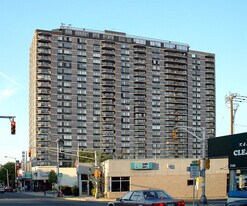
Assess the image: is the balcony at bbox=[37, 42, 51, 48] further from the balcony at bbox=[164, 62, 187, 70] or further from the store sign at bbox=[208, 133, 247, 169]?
the store sign at bbox=[208, 133, 247, 169]

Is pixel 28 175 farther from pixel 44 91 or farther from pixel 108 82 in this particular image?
pixel 108 82

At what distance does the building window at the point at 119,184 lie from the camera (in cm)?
5962

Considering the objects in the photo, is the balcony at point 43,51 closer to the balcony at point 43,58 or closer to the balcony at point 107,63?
the balcony at point 43,58

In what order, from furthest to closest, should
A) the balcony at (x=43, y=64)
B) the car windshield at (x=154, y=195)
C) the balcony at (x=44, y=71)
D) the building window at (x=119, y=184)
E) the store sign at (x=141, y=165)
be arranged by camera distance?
the balcony at (x=44, y=71)
the balcony at (x=43, y=64)
the store sign at (x=141, y=165)
the building window at (x=119, y=184)
the car windshield at (x=154, y=195)

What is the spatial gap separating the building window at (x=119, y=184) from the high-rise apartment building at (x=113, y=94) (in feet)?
314

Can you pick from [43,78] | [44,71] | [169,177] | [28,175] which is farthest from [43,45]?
[169,177]

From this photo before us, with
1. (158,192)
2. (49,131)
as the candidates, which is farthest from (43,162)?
(158,192)

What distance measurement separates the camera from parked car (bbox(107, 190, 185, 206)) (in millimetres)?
23266

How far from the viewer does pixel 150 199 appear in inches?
936

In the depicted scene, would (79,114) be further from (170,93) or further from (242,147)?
(242,147)

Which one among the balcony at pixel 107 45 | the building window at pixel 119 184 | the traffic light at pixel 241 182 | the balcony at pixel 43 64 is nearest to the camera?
the traffic light at pixel 241 182

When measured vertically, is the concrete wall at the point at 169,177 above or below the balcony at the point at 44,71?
below

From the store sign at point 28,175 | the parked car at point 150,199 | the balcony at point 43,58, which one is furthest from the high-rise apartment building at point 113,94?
the parked car at point 150,199

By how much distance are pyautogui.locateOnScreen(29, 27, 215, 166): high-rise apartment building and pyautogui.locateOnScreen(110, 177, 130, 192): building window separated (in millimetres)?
95651
